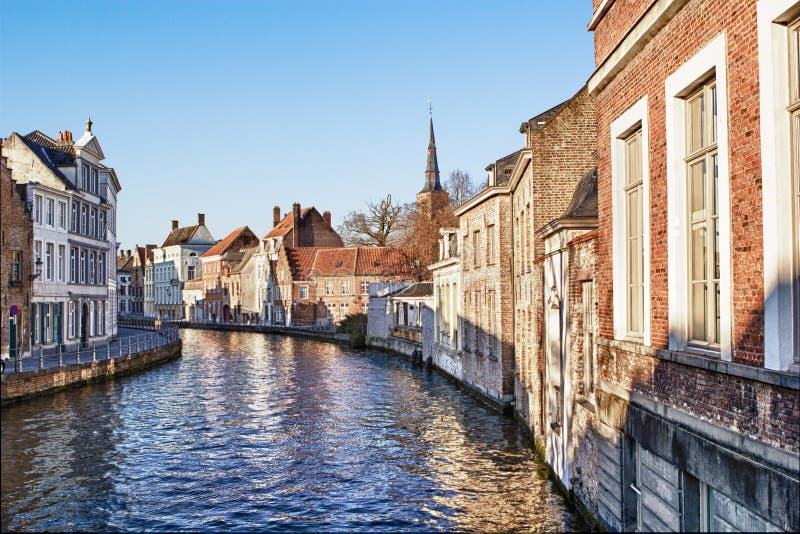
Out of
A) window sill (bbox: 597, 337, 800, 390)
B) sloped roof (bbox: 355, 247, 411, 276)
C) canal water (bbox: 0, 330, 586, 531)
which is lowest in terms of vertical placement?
canal water (bbox: 0, 330, 586, 531)

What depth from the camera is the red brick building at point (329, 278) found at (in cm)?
→ 6769

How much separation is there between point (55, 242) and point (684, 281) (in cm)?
3281

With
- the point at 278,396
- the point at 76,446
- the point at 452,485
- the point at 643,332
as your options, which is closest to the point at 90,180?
the point at 278,396

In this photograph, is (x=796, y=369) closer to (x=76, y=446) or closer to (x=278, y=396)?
(x=76, y=446)

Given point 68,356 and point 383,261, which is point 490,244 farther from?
point 383,261

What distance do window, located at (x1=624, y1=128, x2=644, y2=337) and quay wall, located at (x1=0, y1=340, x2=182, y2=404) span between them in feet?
49.6

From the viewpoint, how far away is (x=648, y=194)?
27.1 feet

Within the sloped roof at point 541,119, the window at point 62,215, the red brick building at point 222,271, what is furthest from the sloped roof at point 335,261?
the sloped roof at point 541,119

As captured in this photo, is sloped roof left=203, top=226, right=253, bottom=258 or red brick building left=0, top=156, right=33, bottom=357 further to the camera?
sloped roof left=203, top=226, right=253, bottom=258

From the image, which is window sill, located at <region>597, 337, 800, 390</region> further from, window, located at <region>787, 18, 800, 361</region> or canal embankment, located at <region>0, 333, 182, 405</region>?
canal embankment, located at <region>0, 333, 182, 405</region>

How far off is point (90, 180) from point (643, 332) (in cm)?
3624

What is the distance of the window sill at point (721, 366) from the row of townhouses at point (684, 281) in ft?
0.06

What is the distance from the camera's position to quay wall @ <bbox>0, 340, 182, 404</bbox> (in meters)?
22.9

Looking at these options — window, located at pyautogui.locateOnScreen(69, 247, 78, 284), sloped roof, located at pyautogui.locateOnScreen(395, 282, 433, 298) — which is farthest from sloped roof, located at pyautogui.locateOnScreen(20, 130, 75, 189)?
sloped roof, located at pyautogui.locateOnScreen(395, 282, 433, 298)
